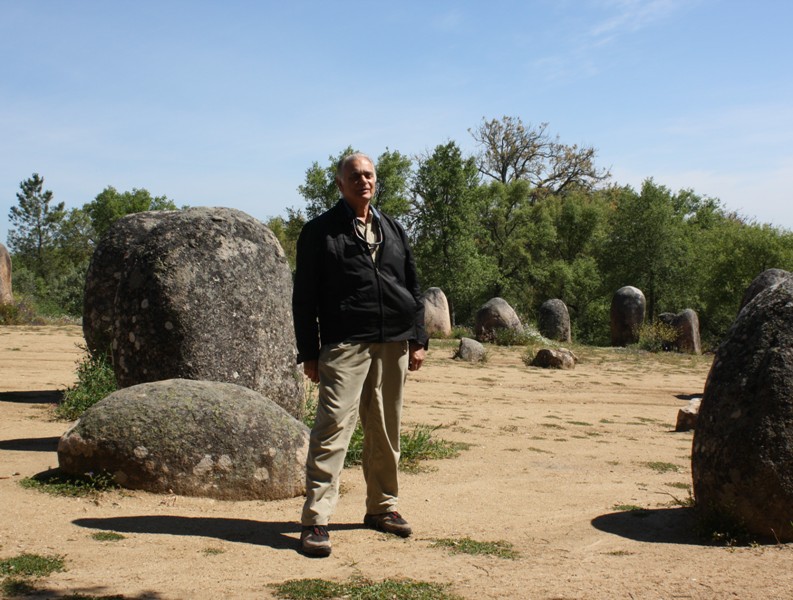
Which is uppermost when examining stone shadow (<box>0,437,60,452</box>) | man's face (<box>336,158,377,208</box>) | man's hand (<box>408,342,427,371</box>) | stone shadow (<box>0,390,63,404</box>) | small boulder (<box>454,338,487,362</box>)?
man's face (<box>336,158,377,208</box>)

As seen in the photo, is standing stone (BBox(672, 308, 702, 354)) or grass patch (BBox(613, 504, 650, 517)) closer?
grass patch (BBox(613, 504, 650, 517))

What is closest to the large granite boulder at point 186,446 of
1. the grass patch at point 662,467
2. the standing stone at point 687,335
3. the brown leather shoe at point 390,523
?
the brown leather shoe at point 390,523

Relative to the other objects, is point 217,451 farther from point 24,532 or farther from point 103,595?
point 103,595

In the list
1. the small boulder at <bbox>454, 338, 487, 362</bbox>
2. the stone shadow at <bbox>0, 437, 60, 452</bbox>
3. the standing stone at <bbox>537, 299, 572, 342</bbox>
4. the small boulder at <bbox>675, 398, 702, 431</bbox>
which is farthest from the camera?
the standing stone at <bbox>537, 299, 572, 342</bbox>

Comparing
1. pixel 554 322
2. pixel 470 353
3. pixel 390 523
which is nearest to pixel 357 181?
pixel 390 523

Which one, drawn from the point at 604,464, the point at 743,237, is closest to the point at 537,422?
the point at 604,464

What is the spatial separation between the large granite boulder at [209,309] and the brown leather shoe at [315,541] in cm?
288

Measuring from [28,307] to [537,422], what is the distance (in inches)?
852

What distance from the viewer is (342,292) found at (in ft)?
15.3

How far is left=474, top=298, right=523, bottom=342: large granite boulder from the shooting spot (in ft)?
87.7

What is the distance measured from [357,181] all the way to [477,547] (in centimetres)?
228

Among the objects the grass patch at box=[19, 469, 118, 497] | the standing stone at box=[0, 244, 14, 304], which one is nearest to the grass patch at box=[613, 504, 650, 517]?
the grass patch at box=[19, 469, 118, 497]

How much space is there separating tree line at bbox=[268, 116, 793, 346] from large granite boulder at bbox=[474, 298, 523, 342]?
7.45 meters

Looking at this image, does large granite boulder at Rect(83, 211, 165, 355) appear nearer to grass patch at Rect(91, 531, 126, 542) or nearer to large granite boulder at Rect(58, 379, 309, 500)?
large granite boulder at Rect(58, 379, 309, 500)
